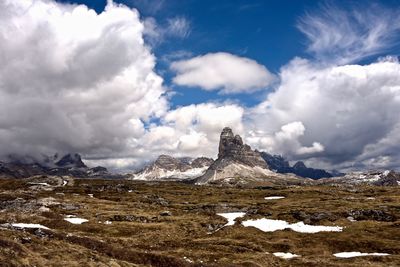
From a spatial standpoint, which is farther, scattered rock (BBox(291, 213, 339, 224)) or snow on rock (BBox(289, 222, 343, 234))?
scattered rock (BBox(291, 213, 339, 224))

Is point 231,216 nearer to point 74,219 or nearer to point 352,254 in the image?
point 74,219

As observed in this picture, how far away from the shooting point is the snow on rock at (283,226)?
9550 cm

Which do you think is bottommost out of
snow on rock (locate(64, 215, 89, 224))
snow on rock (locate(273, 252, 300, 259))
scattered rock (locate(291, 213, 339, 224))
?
snow on rock (locate(273, 252, 300, 259))

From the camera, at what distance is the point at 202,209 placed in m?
134

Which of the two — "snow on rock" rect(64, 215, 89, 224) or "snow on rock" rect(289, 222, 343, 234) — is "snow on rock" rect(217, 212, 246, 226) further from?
"snow on rock" rect(64, 215, 89, 224)

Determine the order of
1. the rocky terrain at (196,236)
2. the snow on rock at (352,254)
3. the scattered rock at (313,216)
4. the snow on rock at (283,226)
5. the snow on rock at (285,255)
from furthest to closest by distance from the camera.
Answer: the scattered rock at (313,216), the snow on rock at (283,226), the snow on rock at (352,254), the snow on rock at (285,255), the rocky terrain at (196,236)

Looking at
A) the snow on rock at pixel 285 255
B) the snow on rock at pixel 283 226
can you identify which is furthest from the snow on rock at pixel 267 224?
the snow on rock at pixel 285 255

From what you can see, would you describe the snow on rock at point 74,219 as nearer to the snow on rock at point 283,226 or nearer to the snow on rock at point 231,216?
the snow on rock at point 231,216

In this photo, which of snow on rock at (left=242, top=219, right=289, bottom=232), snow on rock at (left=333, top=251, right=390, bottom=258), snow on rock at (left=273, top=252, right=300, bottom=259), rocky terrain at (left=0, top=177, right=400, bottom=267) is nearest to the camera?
rocky terrain at (left=0, top=177, right=400, bottom=267)

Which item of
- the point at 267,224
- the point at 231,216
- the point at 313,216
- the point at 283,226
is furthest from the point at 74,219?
the point at 313,216

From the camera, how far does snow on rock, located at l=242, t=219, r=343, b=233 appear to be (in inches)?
3760

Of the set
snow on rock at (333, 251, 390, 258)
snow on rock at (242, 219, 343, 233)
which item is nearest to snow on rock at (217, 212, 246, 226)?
snow on rock at (242, 219, 343, 233)

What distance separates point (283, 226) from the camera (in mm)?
100688

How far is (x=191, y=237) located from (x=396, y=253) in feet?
129
